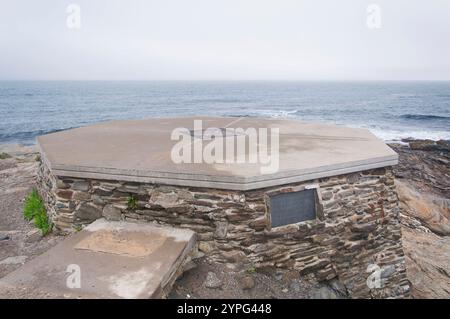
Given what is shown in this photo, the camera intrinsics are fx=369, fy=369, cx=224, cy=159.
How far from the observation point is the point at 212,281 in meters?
4.44

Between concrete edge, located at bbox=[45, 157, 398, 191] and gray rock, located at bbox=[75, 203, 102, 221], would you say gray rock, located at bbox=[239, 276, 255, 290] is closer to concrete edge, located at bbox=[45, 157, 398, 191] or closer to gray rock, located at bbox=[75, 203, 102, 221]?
concrete edge, located at bbox=[45, 157, 398, 191]

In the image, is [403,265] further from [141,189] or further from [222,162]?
[141,189]

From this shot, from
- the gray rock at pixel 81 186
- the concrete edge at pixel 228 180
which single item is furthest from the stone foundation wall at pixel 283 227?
the concrete edge at pixel 228 180

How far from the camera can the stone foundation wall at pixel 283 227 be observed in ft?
15.6

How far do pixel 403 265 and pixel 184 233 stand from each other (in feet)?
12.6

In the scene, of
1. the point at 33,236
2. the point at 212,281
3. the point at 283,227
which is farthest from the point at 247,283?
the point at 33,236

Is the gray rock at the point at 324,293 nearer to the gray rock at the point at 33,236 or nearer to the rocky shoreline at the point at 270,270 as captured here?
the rocky shoreline at the point at 270,270

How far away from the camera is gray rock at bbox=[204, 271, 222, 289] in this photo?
4.38m

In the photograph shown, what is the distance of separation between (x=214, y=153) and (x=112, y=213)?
178cm
